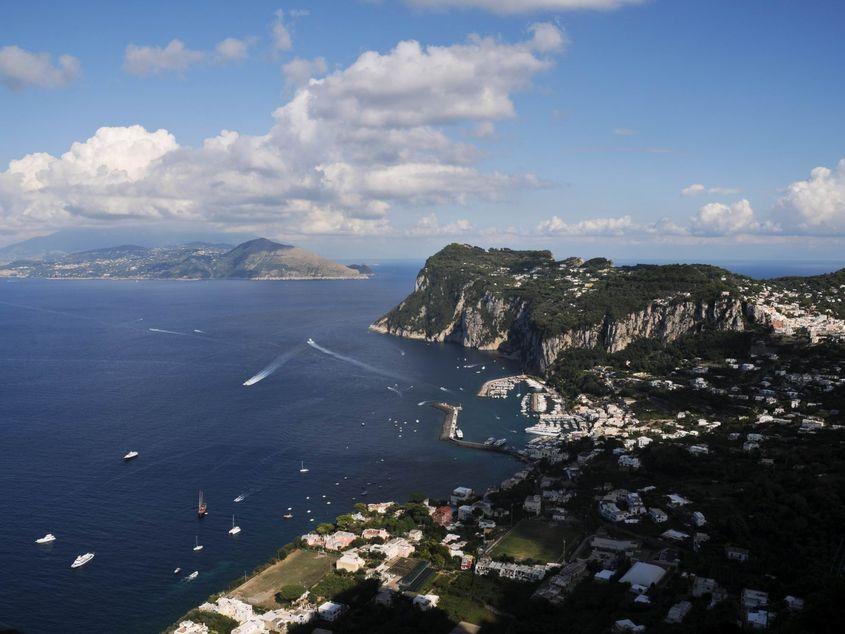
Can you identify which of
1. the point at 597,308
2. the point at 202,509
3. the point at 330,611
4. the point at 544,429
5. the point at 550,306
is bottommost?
the point at 330,611

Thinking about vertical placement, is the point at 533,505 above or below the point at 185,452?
above

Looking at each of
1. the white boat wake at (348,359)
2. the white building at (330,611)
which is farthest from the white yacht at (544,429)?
the white building at (330,611)

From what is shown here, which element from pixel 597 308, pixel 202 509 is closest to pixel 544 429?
pixel 202 509

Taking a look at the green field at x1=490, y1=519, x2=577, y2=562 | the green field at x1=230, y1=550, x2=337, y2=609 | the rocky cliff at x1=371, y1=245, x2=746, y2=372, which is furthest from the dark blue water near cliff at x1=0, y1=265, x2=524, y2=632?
the green field at x1=490, y1=519, x2=577, y2=562

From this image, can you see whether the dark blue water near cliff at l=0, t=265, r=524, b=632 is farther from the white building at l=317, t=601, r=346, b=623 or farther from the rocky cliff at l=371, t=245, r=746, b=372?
the rocky cliff at l=371, t=245, r=746, b=372

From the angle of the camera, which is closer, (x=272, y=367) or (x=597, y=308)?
(x=272, y=367)

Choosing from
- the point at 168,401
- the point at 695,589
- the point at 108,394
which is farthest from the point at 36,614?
the point at 108,394

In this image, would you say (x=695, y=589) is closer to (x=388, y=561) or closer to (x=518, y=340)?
(x=388, y=561)

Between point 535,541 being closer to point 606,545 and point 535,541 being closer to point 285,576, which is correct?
point 606,545
